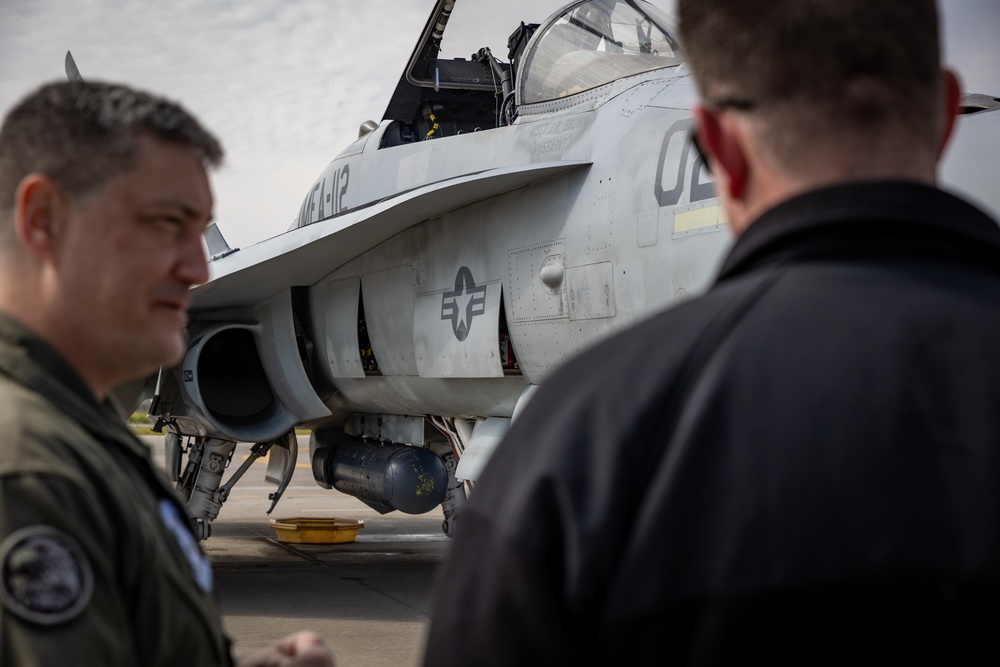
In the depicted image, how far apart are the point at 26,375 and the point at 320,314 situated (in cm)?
780

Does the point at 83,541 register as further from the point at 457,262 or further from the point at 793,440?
the point at 457,262

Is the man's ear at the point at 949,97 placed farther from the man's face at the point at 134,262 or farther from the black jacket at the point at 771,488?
the man's face at the point at 134,262

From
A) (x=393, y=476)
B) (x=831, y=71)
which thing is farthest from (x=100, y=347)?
(x=393, y=476)

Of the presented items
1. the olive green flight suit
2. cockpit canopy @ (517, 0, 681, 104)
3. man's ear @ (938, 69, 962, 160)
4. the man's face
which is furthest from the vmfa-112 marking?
the olive green flight suit

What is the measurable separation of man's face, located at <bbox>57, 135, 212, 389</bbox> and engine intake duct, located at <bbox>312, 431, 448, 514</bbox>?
7.99m

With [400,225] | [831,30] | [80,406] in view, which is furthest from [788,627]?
[400,225]

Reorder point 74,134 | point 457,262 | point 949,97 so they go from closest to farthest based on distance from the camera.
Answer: point 949,97 < point 74,134 < point 457,262

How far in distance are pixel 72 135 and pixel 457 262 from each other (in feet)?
18.4

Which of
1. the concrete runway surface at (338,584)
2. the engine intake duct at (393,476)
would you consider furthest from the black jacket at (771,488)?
the engine intake duct at (393,476)

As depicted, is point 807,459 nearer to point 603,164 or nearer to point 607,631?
point 607,631

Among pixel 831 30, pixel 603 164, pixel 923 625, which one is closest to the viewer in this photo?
pixel 923 625

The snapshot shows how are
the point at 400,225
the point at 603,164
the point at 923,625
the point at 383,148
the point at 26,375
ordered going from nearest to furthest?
1. the point at 923,625
2. the point at 26,375
3. the point at 603,164
4. the point at 400,225
5. the point at 383,148

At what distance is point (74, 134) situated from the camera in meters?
1.44

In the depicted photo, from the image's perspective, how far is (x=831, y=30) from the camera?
3.53ft
